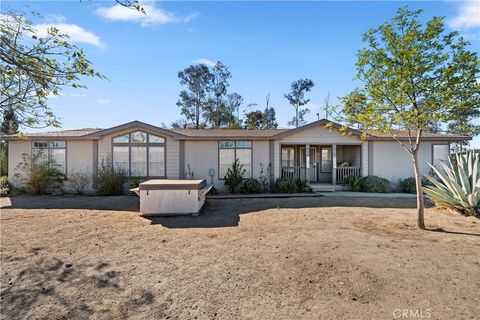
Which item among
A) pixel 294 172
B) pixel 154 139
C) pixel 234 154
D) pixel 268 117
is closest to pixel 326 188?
pixel 294 172

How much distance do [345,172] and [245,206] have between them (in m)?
7.02

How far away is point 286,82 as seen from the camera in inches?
1499

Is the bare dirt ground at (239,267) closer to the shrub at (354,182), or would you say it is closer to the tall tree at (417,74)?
the tall tree at (417,74)

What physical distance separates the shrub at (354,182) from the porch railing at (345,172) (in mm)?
382

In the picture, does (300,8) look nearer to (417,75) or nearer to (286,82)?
(417,75)

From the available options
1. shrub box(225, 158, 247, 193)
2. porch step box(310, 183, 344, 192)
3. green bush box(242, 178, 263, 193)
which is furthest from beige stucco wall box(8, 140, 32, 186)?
porch step box(310, 183, 344, 192)

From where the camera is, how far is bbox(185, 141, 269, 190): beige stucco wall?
13016mm

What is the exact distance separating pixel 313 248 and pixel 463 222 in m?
4.67

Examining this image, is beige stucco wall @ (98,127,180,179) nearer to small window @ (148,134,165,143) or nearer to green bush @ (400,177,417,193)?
small window @ (148,134,165,143)

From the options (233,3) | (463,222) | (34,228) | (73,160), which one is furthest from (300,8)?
(73,160)

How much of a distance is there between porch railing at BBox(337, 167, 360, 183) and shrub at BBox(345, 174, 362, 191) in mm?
382

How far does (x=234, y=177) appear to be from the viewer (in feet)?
41.1

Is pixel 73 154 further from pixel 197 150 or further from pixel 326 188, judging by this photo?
pixel 326 188

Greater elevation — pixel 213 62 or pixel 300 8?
pixel 213 62
